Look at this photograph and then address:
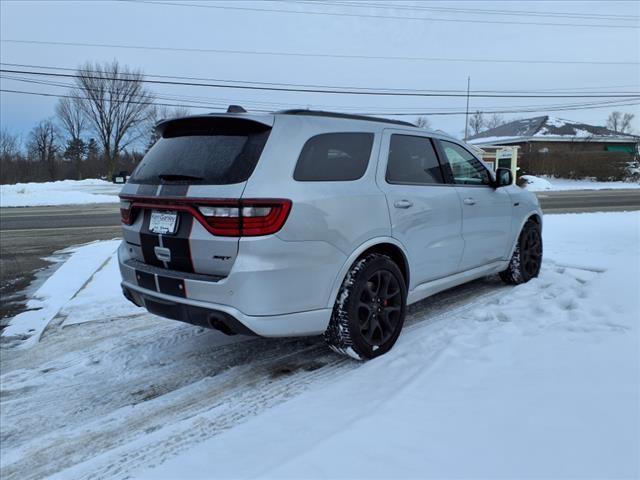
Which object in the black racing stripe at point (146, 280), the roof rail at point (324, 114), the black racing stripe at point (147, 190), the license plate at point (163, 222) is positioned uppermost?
the roof rail at point (324, 114)

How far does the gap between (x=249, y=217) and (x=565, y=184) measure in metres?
37.3

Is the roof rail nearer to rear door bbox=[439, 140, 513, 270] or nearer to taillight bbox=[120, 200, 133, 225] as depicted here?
rear door bbox=[439, 140, 513, 270]

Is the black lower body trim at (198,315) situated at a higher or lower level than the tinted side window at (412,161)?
lower

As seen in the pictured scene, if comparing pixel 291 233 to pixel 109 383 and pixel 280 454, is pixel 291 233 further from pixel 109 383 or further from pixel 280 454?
pixel 109 383

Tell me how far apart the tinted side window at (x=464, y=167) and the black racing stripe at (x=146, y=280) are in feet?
9.25

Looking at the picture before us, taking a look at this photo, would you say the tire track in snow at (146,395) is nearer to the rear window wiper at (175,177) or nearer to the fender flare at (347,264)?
the fender flare at (347,264)

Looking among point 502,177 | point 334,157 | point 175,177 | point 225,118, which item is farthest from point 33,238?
point 502,177

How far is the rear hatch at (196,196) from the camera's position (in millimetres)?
2924

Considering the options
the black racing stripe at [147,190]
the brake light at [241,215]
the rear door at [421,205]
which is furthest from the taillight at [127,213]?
the rear door at [421,205]

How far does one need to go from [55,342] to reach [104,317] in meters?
0.68

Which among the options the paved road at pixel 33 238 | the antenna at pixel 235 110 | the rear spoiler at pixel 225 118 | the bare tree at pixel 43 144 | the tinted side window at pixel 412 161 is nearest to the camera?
the rear spoiler at pixel 225 118

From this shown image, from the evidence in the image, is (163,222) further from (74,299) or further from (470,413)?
(74,299)

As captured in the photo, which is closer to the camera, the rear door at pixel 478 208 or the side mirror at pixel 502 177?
the rear door at pixel 478 208

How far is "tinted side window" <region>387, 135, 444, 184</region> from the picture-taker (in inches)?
152
